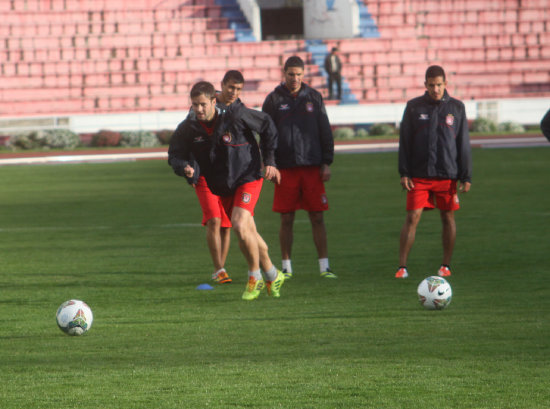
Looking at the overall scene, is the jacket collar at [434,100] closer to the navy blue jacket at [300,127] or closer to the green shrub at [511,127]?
the navy blue jacket at [300,127]

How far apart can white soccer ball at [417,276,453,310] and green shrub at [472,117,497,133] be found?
27374 millimetres

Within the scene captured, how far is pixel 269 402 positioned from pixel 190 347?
1.56 meters

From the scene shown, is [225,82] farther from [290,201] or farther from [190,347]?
[190,347]

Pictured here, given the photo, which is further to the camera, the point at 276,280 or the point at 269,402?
the point at 276,280

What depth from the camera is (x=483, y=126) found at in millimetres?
34656

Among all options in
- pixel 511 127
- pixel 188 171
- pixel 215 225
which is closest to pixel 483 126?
pixel 511 127

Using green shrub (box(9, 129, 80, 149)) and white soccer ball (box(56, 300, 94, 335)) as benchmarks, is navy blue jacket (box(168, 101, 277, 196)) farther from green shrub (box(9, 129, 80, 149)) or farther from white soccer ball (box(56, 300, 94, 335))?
green shrub (box(9, 129, 80, 149))

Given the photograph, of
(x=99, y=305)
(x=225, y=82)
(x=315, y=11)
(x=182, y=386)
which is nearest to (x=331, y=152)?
(x=225, y=82)

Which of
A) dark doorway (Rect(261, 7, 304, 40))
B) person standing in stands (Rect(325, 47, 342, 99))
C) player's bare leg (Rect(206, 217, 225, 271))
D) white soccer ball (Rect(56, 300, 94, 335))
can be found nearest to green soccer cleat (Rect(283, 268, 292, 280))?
player's bare leg (Rect(206, 217, 225, 271))

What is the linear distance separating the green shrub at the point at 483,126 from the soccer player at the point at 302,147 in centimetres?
2568

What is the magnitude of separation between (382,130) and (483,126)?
3.57 metres

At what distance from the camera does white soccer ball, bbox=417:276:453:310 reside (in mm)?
7949

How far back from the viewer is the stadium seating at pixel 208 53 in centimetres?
3747

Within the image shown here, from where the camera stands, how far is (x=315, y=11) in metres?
40.8
